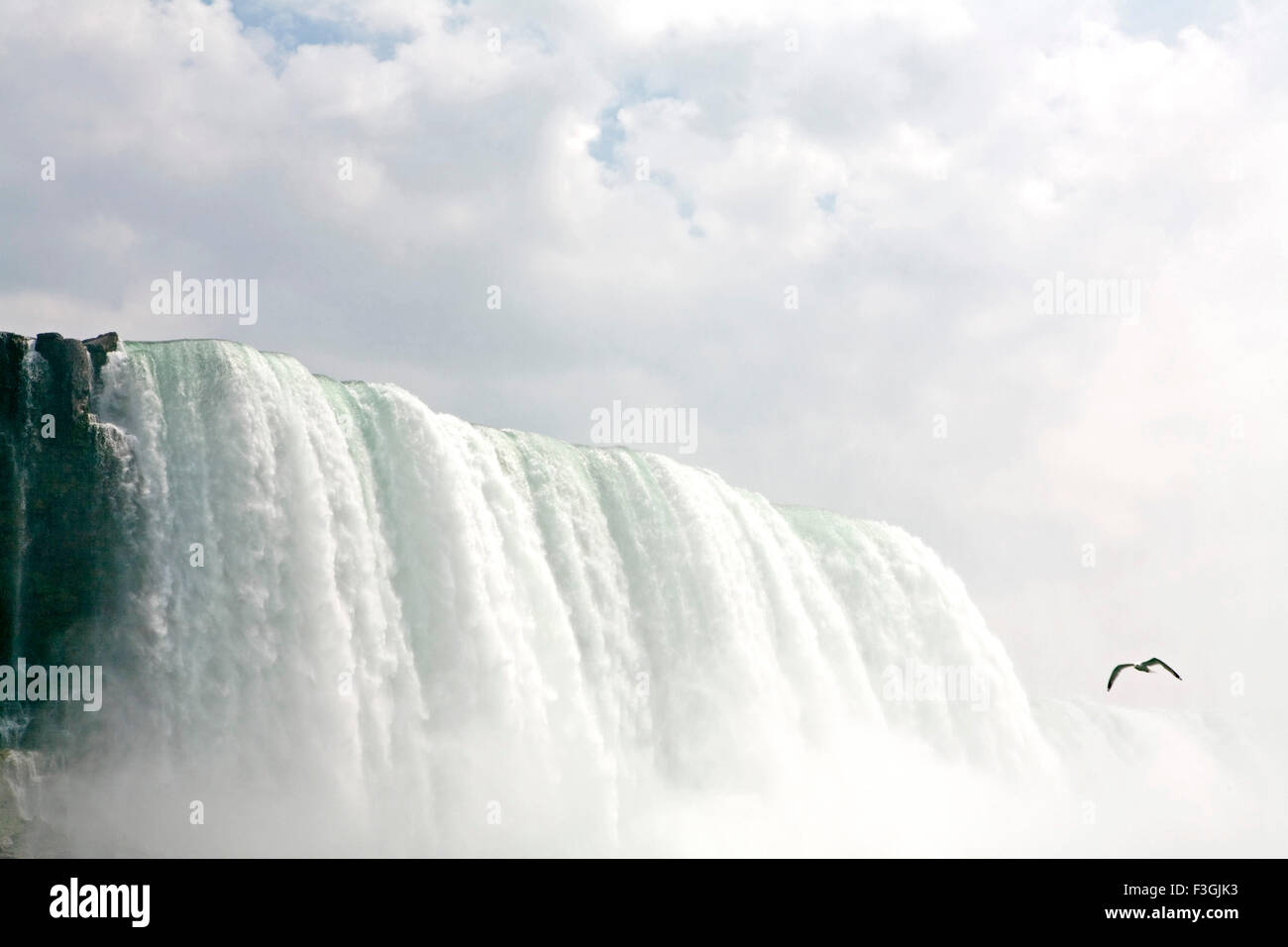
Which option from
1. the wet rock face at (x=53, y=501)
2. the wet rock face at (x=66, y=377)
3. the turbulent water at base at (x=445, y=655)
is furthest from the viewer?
the wet rock face at (x=66, y=377)

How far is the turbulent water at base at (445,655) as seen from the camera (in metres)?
20.5

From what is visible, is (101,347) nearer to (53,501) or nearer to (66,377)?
(66,377)

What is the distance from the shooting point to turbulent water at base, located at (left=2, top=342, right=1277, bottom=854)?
20453 millimetres

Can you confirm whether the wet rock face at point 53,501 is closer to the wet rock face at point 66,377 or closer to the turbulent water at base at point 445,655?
the wet rock face at point 66,377

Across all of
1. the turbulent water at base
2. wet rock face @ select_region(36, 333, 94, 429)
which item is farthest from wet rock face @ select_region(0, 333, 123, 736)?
the turbulent water at base

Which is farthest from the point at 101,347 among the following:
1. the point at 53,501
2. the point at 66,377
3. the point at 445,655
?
the point at 445,655

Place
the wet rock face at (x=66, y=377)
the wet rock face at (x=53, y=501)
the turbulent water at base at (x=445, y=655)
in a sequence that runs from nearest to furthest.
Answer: the wet rock face at (x=53, y=501) → the turbulent water at base at (x=445, y=655) → the wet rock face at (x=66, y=377)

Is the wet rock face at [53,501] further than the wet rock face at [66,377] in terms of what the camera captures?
No

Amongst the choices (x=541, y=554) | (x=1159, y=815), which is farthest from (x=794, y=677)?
(x=1159, y=815)

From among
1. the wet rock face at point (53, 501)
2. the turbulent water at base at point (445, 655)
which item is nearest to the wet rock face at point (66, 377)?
the wet rock face at point (53, 501)

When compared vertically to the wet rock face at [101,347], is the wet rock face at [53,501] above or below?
below

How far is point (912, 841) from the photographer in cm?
3023

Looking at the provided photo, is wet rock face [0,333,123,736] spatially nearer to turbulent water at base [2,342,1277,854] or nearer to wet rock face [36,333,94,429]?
wet rock face [36,333,94,429]
